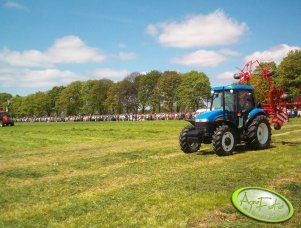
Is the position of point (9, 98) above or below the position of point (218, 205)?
above

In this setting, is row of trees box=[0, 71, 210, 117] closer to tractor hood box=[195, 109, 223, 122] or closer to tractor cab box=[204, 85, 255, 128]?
tractor cab box=[204, 85, 255, 128]

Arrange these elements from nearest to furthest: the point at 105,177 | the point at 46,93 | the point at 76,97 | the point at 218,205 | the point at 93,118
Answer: the point at 218,205
the point at 105,177
the point at 93,118
the point at 76,97
the point at 46,93

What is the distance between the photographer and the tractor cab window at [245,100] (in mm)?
13383

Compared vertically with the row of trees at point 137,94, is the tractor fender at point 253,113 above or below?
below

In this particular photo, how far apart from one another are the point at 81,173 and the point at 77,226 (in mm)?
4441

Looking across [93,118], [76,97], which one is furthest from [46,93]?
[93,118]

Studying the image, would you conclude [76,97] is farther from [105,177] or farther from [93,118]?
[105,177]

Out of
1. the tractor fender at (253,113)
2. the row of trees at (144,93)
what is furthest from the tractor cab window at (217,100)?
the row of trees at (144,93)

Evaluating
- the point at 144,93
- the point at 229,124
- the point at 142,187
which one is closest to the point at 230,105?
the point at 229,124

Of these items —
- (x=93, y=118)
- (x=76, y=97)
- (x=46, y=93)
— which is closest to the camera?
(x=93, y=118)

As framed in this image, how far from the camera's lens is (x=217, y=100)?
13.4 meters

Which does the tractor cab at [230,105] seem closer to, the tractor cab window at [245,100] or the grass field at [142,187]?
the tractor cab window at [245,100]

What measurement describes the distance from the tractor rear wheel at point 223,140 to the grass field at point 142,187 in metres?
0.43

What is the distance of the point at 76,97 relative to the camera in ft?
370
